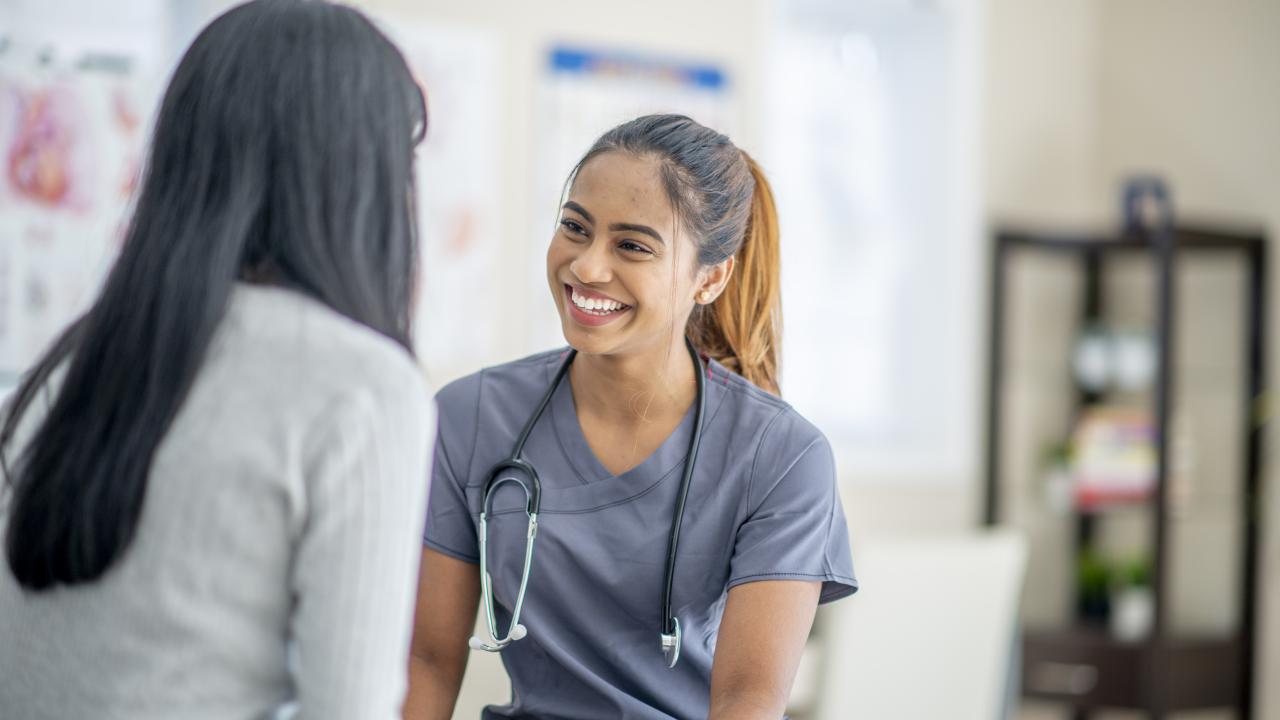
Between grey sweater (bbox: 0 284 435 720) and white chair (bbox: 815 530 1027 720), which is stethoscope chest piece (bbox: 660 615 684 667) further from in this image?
white chair (bbox: 815 530 1027 720)

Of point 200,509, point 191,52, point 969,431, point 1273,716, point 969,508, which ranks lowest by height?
point 1273,716

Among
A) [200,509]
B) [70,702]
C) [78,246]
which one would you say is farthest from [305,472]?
→ [78,246]

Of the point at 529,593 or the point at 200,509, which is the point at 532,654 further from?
the point at 200,509

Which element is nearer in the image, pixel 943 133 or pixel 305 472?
→ pixel 305 472

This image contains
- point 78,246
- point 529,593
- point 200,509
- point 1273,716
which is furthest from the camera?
point 1273,716

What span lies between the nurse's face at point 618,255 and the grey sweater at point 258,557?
44 cm

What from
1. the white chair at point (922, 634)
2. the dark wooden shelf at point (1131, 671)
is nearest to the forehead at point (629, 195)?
the white chair at point (922, 634)

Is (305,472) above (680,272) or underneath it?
underneath

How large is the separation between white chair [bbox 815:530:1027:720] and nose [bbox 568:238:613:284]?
3.15ft

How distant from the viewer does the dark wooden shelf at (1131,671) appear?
11.0 ft

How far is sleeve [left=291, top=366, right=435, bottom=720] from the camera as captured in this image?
35.6 inches

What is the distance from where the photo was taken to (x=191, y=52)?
1.01 meters

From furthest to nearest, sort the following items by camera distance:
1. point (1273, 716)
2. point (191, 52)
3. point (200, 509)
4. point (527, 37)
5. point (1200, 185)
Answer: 1. point (1200, 185)
2. point (1273, 716)
3. point (527, 37)
4. point (191, 52)
5. point (200, 509)

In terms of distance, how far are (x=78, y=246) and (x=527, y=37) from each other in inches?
48.0
